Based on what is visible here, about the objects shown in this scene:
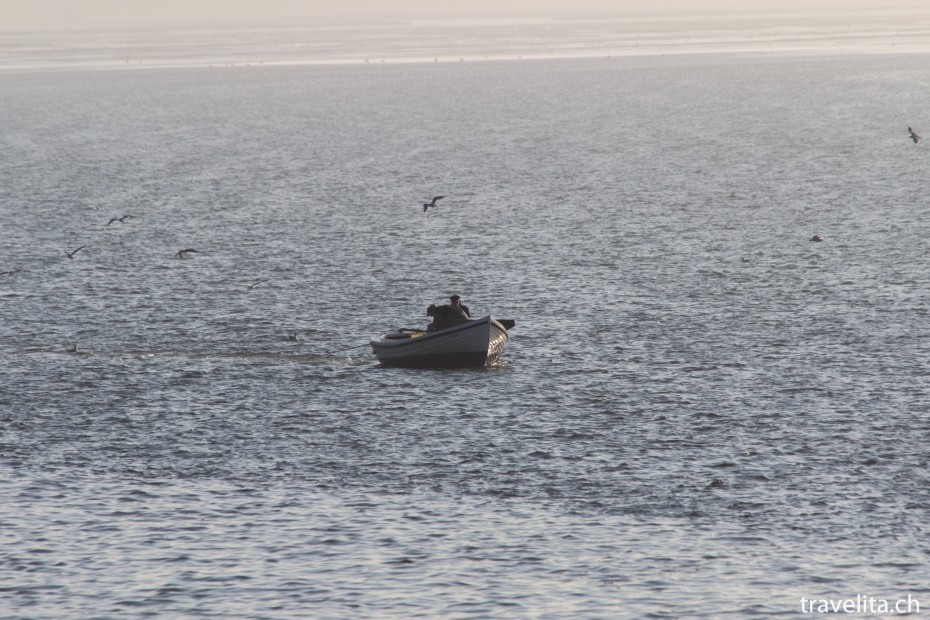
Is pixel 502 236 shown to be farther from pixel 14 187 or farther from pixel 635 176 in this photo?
pixel 14 187

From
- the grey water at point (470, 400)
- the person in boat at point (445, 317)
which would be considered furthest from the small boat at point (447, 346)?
the grey water at point (470, 400)

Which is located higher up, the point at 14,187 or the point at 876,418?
the point at 14,187

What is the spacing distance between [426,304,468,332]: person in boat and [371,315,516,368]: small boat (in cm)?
47

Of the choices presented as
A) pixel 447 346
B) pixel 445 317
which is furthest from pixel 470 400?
pixel 445 317

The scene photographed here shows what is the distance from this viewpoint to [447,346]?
43.5 meters

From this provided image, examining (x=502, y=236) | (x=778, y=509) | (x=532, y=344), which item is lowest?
(x=778, y=509)

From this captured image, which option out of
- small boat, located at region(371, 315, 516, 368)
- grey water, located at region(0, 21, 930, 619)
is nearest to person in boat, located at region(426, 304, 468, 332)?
small boat, located at region(371, 315, 516, 368)

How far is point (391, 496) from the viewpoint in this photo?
3169 cm

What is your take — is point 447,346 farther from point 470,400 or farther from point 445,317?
point 470,400

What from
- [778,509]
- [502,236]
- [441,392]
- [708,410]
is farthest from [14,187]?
[778,509]

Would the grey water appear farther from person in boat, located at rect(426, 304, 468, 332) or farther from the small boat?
person in boat, located at rect(426, 304, 468, 332)

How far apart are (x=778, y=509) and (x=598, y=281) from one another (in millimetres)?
26333

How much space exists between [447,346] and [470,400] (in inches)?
166

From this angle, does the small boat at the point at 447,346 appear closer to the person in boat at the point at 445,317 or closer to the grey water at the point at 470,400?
the person in boat at the point at 445,317
